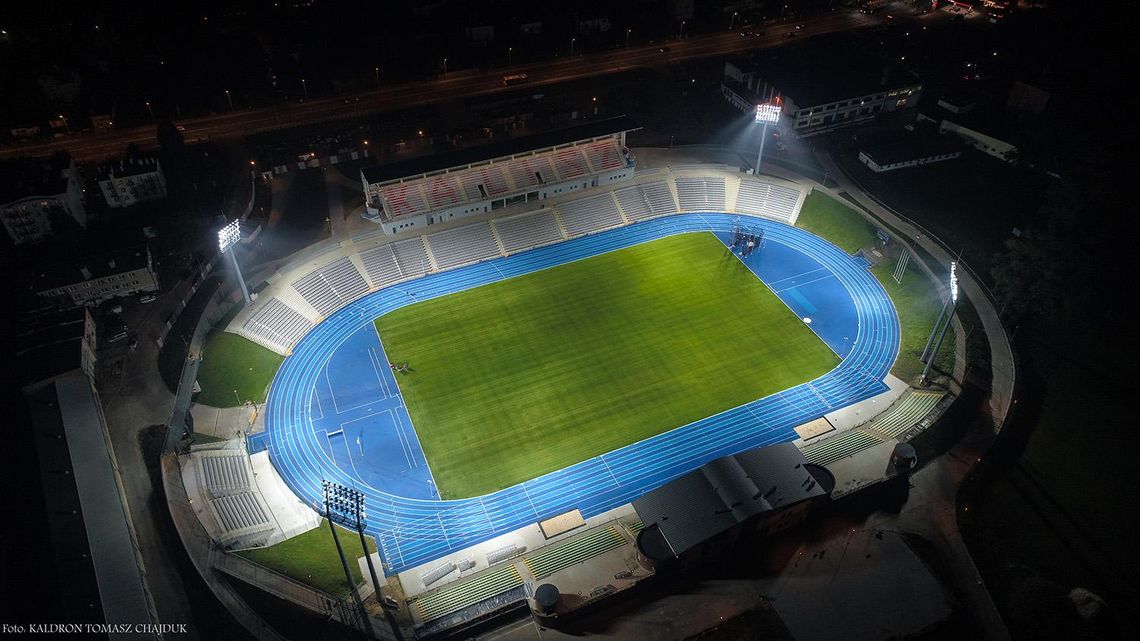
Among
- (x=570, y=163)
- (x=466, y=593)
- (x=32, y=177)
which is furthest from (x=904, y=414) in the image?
(x=32, y=177)

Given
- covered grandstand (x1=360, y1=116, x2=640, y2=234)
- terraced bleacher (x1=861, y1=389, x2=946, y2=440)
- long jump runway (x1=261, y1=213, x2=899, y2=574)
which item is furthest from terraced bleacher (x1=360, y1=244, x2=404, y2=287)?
terraced bleacher (x1=861, y1=389, x2=946, y2=440)

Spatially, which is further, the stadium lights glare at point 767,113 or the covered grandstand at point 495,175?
the stadium lights glare at point 767,113

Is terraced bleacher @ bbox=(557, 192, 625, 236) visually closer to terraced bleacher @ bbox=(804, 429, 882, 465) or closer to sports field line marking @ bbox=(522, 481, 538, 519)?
sports field line marking @ bbox=(522, 481, 538, 519)

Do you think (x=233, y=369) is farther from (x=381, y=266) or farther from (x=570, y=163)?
(x=570, y=163)

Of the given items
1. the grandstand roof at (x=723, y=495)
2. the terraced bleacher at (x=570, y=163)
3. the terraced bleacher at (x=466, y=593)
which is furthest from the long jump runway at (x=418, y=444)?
the terraced bleacher at (x=570, y=163)

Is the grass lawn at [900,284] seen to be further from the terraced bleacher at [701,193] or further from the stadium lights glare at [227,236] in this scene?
the stadium lights glare at [227,236]

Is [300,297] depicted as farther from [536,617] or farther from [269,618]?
[536,617]
